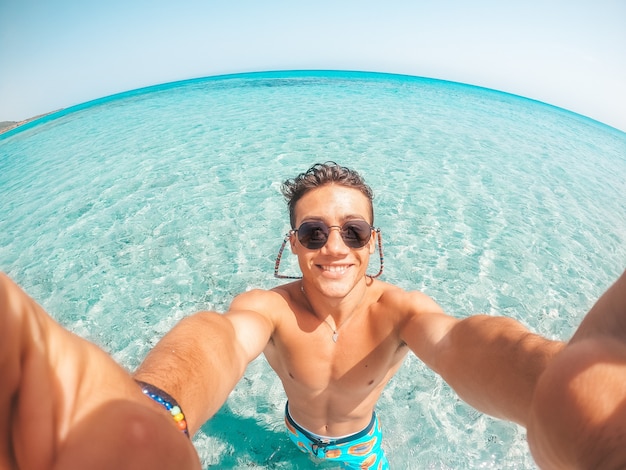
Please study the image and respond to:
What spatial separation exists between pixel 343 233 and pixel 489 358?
976 mm

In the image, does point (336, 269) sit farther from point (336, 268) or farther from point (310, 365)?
point (310, 365)

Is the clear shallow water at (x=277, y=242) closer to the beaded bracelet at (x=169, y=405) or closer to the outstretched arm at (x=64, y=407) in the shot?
the beaded bracelet at (x=169, y=405)

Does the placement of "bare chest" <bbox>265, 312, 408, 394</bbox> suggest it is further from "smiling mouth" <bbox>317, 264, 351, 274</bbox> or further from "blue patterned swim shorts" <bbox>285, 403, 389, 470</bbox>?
"blue patterned swim shorts" <bbox>285, 403, 389, 470</bbox>

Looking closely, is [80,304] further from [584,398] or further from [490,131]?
[490,131]

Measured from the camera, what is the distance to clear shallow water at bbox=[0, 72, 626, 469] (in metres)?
2.90

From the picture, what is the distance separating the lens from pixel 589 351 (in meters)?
0.60

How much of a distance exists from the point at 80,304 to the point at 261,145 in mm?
7059

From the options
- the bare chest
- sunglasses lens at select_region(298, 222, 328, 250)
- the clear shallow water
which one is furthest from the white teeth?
the clear shallow water

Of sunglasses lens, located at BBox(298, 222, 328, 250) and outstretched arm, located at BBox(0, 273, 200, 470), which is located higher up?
outstretched arm, located at BBox(0, 273, 200, 470)

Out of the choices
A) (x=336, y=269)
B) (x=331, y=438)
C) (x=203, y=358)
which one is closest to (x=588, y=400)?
(x=203, y=358)

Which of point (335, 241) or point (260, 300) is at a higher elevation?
point (335, 241)

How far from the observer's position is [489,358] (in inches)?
43.0

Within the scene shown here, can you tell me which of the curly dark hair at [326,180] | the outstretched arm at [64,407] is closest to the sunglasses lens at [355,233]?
the curly dark hair at [326,180]

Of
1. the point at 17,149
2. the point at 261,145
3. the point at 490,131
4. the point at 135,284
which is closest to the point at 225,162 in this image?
the point at 261,145
